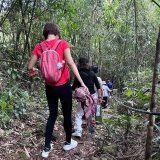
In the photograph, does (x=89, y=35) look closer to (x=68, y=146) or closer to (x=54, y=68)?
(x=68, y=146)

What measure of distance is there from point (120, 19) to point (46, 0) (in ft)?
23.5

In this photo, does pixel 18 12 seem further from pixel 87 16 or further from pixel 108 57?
pixel 108 57

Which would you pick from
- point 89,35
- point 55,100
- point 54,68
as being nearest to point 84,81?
point 55,100

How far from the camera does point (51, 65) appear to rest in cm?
278

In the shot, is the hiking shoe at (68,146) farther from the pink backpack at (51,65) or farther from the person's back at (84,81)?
the pink backpack at (51,65)

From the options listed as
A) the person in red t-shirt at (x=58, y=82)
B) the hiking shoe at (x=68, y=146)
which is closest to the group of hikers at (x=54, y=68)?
the person in red t-shirt at (x=58, y=82)

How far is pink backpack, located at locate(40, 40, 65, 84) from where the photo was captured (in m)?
2.77

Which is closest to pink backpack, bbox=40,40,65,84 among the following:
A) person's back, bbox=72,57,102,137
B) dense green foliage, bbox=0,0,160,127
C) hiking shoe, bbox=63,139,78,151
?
dense green foliage, bbox=0,0,160,127

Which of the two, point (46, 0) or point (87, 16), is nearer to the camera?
point (46, 0)

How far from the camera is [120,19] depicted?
12445mm

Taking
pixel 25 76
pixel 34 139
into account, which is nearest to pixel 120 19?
pixel 25 76

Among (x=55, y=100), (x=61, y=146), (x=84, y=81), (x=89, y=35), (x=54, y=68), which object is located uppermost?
(x=89, y=35)

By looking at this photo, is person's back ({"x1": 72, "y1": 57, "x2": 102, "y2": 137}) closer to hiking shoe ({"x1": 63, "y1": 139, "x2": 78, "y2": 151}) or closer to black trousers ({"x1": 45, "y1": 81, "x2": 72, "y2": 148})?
hiking shoe ({"x1": 63, "y1": 139, "x2": 78, "y2": 151})

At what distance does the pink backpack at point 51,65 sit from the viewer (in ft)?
9.09
